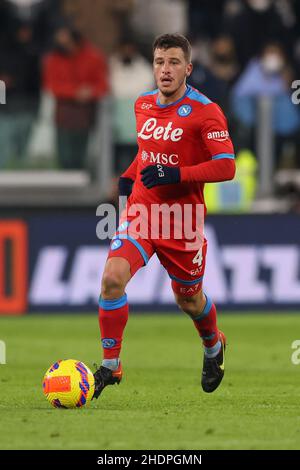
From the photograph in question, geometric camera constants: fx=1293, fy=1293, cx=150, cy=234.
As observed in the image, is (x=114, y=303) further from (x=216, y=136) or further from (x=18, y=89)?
(x=18, y=89)

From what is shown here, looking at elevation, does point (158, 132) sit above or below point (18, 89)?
below

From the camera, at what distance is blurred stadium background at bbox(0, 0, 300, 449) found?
15.4 meters

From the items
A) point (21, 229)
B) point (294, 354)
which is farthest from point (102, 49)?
point (294, 354)

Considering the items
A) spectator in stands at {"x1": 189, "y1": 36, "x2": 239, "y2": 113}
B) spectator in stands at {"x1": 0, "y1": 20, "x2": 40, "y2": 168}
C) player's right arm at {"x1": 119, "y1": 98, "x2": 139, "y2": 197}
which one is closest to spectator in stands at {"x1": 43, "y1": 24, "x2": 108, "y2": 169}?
spectator in stands at {"x1": 0, "y1": 20, "x2": 40, "y2": 168}

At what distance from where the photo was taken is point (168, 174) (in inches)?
348

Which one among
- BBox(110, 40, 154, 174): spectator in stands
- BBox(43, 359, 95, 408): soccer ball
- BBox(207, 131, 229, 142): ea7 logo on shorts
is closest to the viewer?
BBox(43, 359, 95, 408): soccer ball

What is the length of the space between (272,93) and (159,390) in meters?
9.49

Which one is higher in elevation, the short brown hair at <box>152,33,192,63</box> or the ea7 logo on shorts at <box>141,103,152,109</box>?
the short brown hair at <box>152,33,192,63</box>

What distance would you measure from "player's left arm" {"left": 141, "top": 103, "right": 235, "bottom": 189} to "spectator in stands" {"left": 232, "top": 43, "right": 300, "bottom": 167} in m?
9.73

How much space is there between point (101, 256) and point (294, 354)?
14.8 feet

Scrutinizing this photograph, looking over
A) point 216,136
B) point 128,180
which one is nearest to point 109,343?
point 128,180

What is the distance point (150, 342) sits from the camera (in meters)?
14.2

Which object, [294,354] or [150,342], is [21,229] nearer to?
[150,342]

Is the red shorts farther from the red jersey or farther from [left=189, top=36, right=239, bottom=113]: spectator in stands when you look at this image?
[left=189, top=36, right=239, bottom=113]: spectator in stands
